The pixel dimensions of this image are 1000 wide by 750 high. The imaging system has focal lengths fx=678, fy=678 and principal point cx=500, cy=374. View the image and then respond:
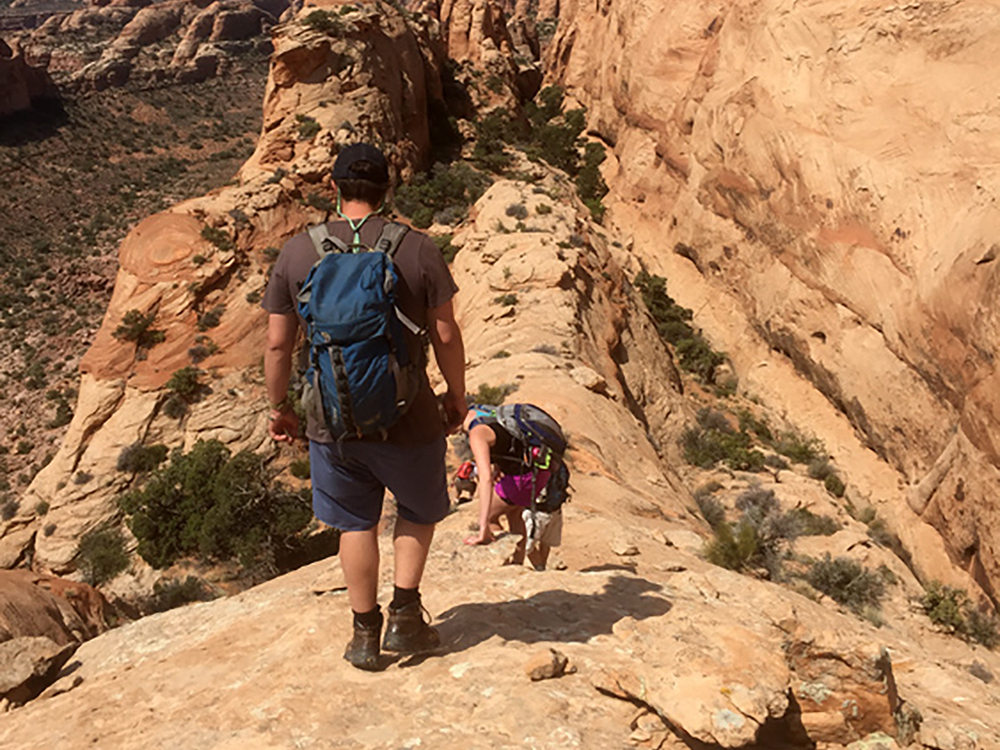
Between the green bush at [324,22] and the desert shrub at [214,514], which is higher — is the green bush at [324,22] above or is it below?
above

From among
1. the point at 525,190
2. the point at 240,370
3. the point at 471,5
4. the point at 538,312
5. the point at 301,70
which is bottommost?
the point at 240,370

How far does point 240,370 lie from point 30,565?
600cm

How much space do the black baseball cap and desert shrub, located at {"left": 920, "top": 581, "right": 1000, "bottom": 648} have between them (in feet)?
33.7

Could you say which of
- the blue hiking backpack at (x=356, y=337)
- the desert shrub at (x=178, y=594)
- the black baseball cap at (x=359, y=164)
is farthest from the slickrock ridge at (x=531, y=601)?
the black baseball cap at (x=359, y=164)

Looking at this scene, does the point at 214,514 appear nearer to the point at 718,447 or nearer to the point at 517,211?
the point at 718,447

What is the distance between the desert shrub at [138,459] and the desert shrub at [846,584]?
13.5 metres

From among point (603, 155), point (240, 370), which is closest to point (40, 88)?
point (603, 155)

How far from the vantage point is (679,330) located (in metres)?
19.8

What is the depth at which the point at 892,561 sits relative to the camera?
11062 millimetres

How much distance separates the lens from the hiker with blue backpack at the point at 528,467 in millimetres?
4828


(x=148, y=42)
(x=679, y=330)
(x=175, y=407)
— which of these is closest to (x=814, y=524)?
(x=679, y=330)

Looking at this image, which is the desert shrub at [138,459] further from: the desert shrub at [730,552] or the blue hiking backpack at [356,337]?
the blue hiking backpack at [356,337]

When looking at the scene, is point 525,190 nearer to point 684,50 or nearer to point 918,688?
point 684,50

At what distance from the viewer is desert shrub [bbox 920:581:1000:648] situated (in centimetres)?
949
